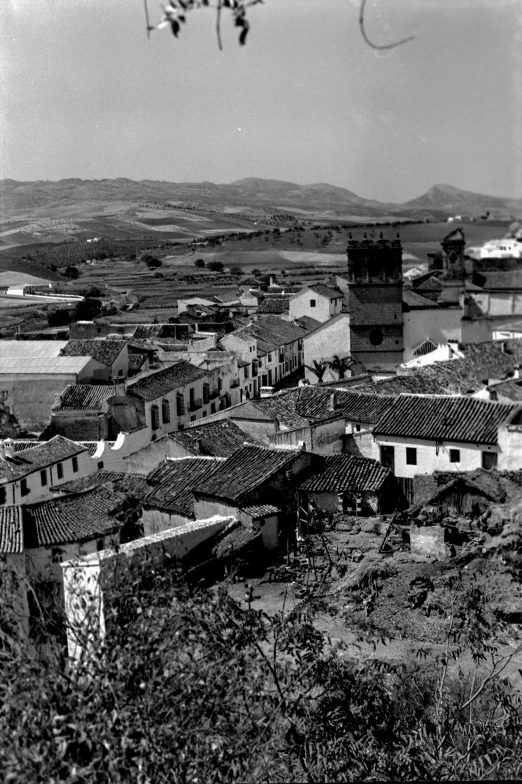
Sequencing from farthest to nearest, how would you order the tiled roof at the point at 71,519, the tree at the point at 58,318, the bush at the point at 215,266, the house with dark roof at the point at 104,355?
the bush at the point at 215,266 → the tree at the point at 58,318 → the house with dark roof at the point at 104,355 → the tiled roof at the point at 71,519

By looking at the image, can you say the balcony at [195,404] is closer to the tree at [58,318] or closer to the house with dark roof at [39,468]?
the house with dark roof at [39,468]

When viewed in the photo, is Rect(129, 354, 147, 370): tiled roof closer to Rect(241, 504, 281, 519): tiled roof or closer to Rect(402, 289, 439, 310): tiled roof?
Rect(402, 289, 439, 310): tiled roof

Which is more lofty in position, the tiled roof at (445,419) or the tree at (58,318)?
the tiled roof at (445,419)

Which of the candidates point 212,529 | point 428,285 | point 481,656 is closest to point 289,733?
point 481,656

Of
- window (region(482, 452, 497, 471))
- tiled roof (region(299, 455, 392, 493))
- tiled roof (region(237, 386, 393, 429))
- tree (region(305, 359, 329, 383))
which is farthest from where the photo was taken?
tree (region(305, 359, 329, 383))

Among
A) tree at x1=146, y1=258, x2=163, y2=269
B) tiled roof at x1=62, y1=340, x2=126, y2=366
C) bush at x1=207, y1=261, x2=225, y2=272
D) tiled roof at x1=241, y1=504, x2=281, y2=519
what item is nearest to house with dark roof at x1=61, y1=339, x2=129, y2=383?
tiled roof at x1=62, y1=340, x2=126, y2=366

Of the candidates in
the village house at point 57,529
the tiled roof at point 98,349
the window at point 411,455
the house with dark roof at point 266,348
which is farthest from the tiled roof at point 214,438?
the house with dark roof at point 266,348
